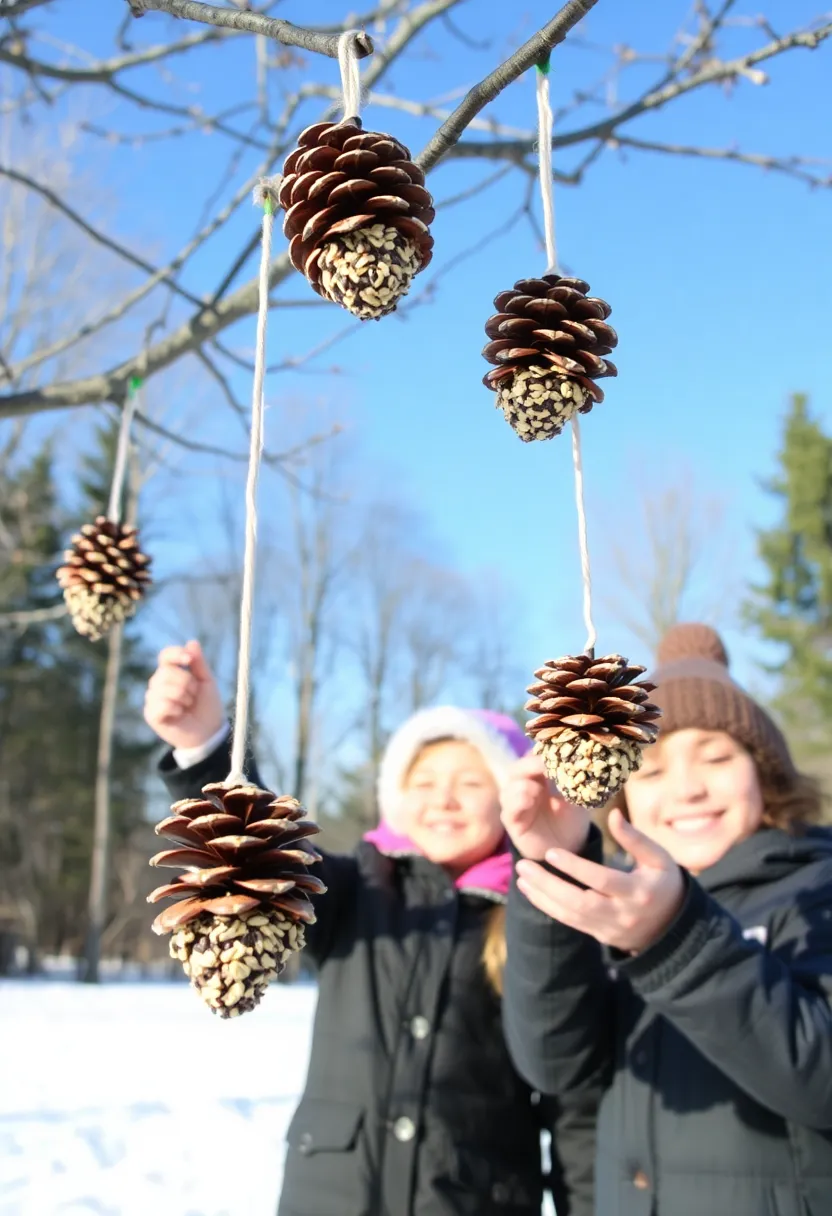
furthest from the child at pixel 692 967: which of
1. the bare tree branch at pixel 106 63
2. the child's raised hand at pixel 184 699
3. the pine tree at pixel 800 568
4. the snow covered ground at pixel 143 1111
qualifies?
the pine tree at pixel 800 568

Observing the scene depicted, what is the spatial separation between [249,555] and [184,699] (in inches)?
31.8

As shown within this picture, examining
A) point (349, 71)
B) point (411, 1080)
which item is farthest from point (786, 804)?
point (349, 71)

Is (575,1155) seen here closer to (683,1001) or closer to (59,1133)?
(683,1001)

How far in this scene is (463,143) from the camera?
8.03ft

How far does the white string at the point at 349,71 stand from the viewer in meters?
0.83

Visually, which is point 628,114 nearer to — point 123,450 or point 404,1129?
point 123,450

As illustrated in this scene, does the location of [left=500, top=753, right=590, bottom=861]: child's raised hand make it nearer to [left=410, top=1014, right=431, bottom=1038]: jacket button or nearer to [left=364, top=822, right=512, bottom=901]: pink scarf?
[left=364, top=822, right=512, bottom=901]: pink scarf

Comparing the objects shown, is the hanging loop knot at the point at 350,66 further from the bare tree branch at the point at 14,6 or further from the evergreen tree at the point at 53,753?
the evergreen tree at the point at 53,753

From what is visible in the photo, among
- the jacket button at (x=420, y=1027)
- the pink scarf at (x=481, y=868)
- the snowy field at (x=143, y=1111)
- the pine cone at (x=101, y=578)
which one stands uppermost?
the pine cone at (x=101, y=578)

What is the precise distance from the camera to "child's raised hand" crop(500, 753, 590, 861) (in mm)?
1279

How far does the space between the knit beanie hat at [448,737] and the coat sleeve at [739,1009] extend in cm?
86

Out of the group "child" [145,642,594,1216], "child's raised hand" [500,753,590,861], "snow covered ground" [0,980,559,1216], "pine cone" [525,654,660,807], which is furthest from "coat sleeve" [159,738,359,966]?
"pine cone" [525,654,660,807]

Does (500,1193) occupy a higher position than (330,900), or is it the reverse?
(330,900)

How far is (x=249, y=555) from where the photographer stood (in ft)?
2.64
